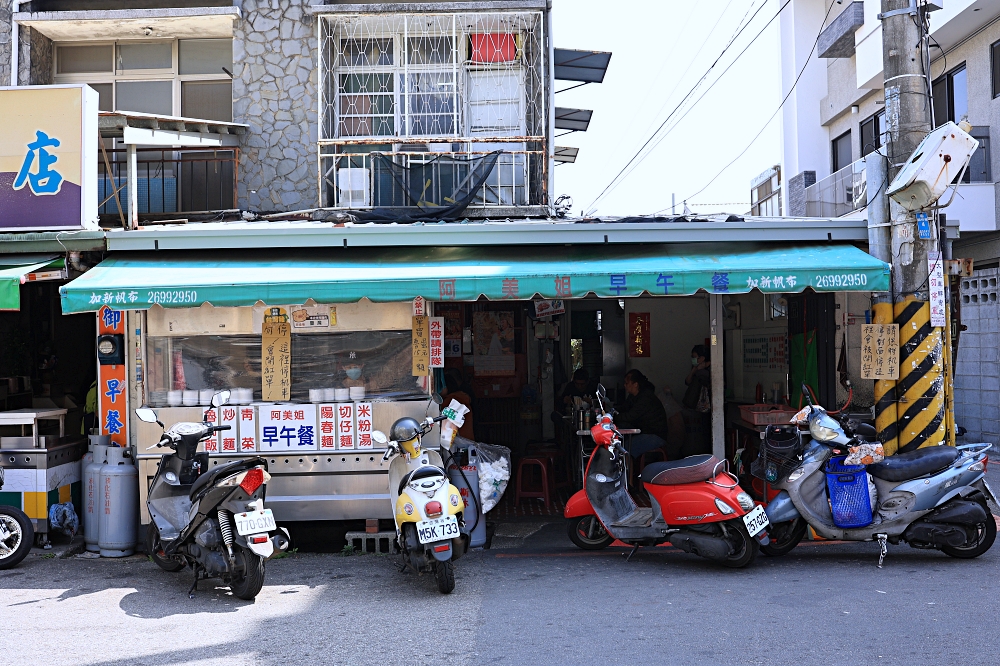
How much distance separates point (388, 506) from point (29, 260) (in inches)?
174

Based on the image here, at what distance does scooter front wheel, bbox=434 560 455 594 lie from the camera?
21.4ft

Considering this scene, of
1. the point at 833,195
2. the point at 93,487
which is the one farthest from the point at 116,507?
the point at 833,195

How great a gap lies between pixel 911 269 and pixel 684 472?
10.7ft

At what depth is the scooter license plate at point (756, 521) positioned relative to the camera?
23.0 ft

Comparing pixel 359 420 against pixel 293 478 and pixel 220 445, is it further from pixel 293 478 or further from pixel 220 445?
pixel 220 445

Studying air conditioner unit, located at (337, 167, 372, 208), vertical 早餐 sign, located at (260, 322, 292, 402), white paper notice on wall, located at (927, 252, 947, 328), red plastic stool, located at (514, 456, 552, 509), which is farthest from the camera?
air conditioner unit, located at (337, 167, 372, 208)

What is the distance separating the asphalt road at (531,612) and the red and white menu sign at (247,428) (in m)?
1.24

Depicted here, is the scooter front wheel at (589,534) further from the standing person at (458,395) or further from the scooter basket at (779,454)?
the standing person at (458,395)

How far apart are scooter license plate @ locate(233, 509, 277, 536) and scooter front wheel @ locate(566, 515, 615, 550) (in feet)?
9.34

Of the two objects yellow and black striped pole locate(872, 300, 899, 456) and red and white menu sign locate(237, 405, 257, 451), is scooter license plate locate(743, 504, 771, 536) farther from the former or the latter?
red and white menu sign locate(237, 405, 257, 451)

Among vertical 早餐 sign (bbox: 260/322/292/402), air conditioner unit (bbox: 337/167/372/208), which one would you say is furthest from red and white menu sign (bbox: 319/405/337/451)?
air conditioner unit (bbox: 337/167/372/208)

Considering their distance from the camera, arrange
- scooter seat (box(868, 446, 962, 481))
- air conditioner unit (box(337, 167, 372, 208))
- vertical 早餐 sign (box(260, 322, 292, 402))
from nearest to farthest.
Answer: scooter seat (box(868, 446, 962, 481))
vertical 早餐 sign (box(260, 322, 292, 402))
air conditioner unit (box(337, 167, 372, 208))

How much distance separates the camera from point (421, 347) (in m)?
8.48

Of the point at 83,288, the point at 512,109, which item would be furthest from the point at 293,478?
the point at 512,109
